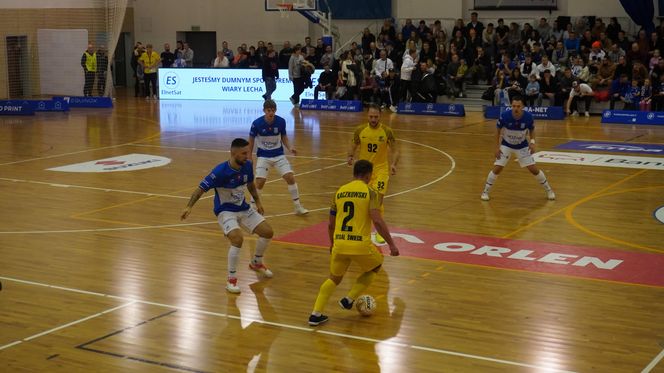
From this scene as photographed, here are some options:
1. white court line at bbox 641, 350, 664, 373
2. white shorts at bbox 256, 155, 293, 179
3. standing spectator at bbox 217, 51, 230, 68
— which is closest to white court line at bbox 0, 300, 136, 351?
white shorts at bbox 256, 155, 293, 179

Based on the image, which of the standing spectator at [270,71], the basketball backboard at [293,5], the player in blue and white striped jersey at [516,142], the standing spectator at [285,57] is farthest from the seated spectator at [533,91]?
the player in blue and white striped jersey at [516,142]

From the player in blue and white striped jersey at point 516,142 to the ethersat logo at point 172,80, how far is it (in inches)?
977

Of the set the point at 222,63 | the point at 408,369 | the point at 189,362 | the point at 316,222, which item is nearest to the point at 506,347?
the point at 408,369

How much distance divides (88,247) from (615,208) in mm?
9441

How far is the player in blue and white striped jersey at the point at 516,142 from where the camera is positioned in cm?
1772

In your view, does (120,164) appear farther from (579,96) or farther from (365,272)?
(579,96)

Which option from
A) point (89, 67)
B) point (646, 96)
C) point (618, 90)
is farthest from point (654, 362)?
point (89, 67)

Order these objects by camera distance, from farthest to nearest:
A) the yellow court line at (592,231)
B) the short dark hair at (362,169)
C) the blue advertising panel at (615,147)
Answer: the blue advertising panel at (615,147) → the yellow court line at (592,231) → the short dark hair at (362,169)

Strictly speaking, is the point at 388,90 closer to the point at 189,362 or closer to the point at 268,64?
the point at 268,64

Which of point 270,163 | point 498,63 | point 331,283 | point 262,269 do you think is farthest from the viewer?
point 498,63

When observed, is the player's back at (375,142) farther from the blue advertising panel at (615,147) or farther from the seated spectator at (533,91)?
the seated spectator at (533,91)

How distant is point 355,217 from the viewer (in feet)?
33.4

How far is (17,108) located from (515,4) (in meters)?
20.4

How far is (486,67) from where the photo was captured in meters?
35.3
